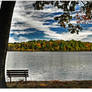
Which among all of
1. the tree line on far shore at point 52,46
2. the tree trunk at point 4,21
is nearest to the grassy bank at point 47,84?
the tree trunk at point 4,21

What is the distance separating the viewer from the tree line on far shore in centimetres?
479

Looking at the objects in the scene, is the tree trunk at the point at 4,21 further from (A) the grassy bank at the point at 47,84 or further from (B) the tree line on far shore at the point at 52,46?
(B) the tree line on far shore at the point at 52,46

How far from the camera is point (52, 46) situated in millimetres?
4859

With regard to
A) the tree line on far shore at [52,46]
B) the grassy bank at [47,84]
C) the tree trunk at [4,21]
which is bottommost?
the grassy bank at [47,84]

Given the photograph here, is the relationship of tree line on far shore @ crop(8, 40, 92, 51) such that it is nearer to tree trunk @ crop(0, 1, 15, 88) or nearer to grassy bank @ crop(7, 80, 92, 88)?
grassy bank @ crop(7, 80, 92, 88)

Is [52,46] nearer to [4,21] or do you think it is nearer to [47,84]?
[47,84]

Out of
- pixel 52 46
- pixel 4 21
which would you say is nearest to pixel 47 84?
pixel 52 46

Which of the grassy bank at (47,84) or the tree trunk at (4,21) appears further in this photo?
the grassy bank at (47,84)

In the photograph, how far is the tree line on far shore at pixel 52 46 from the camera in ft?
15.7

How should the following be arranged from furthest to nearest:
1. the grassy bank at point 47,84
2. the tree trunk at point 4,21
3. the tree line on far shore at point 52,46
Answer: the tree line on far shore at point 52,46 < the grassy bank at point 47,84 < the tree trunk at point 4,21

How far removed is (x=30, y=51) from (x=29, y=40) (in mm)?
272

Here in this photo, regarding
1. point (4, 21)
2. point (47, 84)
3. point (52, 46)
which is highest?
point (4, 21)

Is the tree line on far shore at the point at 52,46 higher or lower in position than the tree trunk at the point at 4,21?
lower

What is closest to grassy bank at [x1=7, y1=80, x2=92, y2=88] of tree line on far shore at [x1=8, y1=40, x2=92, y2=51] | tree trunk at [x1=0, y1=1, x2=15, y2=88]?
tree trunk at [x1=0, y1=1, x2=15, y2=88]
